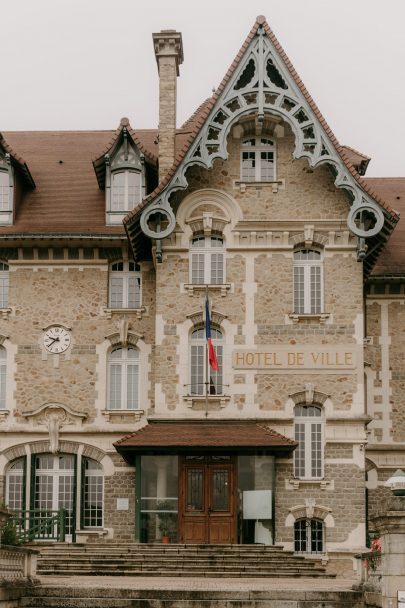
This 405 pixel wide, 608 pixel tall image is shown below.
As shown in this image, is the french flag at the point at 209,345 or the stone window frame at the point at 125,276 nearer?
the french flag at the point at 209,345

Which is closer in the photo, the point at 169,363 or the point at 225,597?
the point at 225,597

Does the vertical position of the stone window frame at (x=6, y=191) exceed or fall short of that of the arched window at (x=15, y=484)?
it exceeds it

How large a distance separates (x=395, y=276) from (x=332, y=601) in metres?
14.9

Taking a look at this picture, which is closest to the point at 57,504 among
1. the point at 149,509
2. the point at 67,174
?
the point at 149,509

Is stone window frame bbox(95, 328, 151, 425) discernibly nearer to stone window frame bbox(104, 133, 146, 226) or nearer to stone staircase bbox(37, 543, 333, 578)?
stone window frame bbox(104, 133, 146, 226)

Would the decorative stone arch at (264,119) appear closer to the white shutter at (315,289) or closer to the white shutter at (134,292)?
A: the white shutter at (315,289)

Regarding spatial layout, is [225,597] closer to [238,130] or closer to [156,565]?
[156,565]

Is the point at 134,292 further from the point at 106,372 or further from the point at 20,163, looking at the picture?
the point at 20,163

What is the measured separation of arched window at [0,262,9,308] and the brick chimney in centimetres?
489

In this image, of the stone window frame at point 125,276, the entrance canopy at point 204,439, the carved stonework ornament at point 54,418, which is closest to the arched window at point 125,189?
the stone window frame at point 125,276

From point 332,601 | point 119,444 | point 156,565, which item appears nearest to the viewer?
point 332,601

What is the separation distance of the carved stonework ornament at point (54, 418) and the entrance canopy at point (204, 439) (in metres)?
2.22

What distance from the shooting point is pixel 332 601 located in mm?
21547

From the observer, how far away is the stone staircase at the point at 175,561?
26562 millimetres
